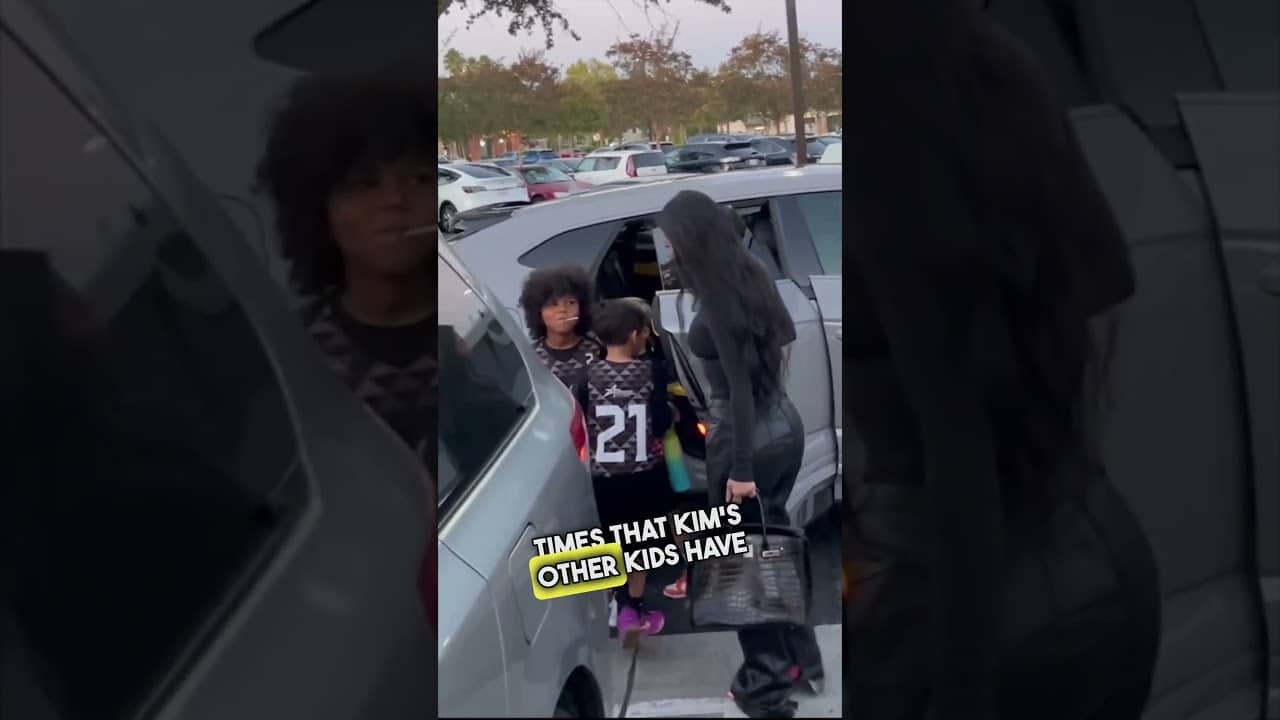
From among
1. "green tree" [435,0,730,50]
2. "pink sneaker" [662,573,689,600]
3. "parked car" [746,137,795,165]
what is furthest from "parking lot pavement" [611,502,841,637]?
"green tree" [435,0,730,50]

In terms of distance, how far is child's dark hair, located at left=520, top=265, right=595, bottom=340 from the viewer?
51.4 inches

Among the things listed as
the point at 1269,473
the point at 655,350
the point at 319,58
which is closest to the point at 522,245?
the point at 655,350

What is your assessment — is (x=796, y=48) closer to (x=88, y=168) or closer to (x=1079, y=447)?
(x=1079, y=447)

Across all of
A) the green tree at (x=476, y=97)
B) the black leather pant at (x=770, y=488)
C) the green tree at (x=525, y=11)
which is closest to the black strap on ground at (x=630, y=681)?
the black leather pant at (x=770, y=488)

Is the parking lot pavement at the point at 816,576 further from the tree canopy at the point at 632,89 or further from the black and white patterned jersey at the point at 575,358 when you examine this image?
the tree canopy at the point at 632,89

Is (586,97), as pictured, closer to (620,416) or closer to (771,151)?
(771,151)

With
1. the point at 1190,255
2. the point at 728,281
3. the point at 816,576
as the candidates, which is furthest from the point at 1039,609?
the point at 728,281

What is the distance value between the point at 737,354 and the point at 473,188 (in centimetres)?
45

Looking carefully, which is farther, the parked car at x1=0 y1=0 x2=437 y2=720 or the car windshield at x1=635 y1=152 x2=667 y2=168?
the car windshield at x1=635 y1=152 x2=667 y2=168

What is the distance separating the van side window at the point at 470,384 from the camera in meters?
1.29

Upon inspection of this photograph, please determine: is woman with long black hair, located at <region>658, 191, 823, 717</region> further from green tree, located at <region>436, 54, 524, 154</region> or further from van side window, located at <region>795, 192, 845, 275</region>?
green tree, located at <region>436, 54, 524, 154</region>

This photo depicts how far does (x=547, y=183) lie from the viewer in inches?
52.5

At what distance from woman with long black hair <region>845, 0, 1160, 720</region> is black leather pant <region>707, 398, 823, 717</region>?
0.32ft

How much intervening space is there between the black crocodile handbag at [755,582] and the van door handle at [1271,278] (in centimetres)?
79
